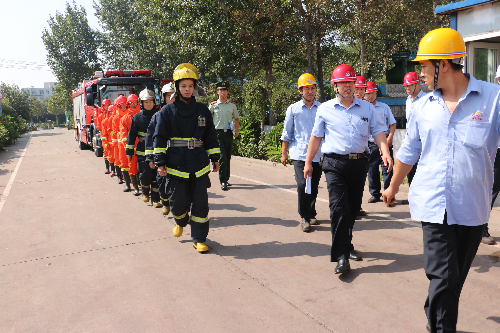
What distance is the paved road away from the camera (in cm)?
352

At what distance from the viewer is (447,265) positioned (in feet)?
9.05

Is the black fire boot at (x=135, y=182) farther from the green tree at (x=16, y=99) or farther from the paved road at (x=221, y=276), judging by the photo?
the green tree at (x=16, y=99)

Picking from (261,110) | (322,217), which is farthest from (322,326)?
(261,110)

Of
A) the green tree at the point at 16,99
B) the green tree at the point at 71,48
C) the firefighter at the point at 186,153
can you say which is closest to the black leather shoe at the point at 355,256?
the firefighter at the point at 186,153

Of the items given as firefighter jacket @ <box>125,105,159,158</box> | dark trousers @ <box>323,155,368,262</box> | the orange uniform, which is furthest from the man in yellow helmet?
the orange uniform

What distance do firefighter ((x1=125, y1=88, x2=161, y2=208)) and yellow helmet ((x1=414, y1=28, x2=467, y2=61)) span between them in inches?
215

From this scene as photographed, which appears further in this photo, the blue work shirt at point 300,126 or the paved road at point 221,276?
the blue work shirt at point 300,126

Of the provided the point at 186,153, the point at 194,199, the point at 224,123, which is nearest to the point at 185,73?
the point at 186,153

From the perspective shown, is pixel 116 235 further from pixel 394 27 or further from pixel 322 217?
pixel 394 27

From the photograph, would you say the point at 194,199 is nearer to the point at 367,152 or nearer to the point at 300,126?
the point at 300,126

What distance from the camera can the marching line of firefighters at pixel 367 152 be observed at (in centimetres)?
270

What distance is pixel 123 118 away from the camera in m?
8.27

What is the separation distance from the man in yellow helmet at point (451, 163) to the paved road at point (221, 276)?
0.70 metres

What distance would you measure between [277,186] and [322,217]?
9.49 feet
